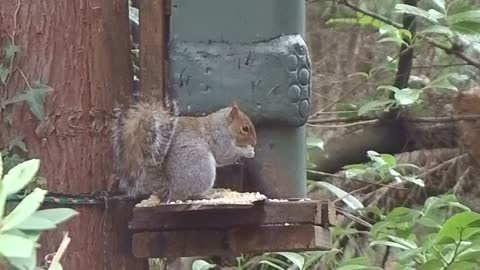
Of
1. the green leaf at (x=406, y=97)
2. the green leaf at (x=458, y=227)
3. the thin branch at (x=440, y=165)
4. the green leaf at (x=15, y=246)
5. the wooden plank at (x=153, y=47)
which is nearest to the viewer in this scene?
the green leaf at (x=15, y=246)

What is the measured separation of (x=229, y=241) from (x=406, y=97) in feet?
2.78

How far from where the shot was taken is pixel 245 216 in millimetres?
1853

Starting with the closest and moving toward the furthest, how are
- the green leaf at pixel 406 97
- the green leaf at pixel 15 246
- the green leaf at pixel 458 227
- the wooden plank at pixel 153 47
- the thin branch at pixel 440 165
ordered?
the green leaf at pixel 15 246
the wooden plank at pixel 153 47
the green leaf at pixel 458 227
the green leaf at pixel 406 97
the thin branch at pixel 440 165

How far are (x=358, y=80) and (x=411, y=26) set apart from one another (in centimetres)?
36

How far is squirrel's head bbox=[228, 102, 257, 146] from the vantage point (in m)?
1.92

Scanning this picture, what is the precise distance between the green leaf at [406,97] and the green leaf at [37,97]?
0.98 metres

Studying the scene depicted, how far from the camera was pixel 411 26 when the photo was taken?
2988mm

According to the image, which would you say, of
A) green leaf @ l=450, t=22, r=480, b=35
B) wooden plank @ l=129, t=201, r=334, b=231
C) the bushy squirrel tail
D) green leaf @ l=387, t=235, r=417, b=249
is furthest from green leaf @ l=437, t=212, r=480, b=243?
the bushy squirrel tail

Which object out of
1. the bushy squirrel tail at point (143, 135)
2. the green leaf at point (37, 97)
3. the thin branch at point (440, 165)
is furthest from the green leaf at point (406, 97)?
the green leaf at point (37, 97)

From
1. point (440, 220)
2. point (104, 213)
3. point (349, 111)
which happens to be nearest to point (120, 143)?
point (104, 213)

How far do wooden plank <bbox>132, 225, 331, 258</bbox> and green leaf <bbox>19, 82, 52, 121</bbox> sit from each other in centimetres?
28

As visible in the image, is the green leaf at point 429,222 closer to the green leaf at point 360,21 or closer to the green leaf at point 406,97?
the green leaf at point 406,97

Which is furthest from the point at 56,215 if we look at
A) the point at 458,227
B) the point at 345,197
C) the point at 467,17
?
the point at 467,17

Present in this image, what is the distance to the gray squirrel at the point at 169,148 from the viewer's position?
1.85 m
